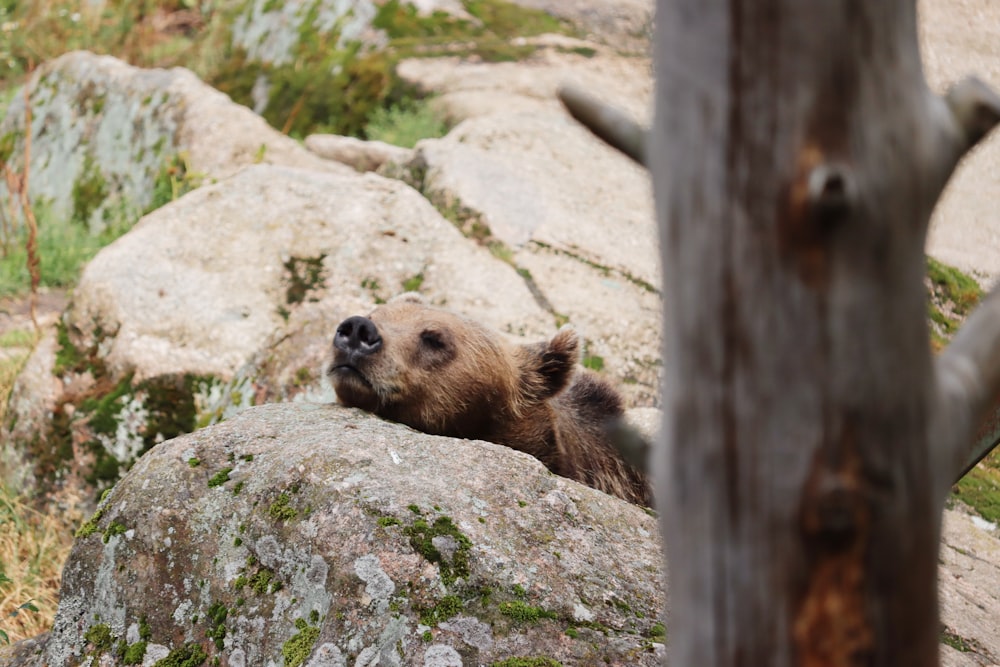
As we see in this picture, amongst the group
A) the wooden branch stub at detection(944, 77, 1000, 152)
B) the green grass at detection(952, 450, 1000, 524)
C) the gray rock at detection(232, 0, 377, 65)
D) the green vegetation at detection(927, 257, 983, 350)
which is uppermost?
the wooden branch stub at detection(944, 77, 1000, 152)

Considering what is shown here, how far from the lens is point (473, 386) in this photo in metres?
4.84

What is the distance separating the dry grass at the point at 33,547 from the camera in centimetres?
557

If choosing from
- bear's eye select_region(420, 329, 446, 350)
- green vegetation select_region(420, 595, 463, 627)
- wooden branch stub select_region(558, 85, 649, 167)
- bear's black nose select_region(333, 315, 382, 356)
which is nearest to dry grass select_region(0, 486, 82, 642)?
bear's black nose select_region(333, 315, 382, 356)

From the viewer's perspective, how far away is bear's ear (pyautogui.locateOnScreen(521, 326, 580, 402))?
5.11 metres

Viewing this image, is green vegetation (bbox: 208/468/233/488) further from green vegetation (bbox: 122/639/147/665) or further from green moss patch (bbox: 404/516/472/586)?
green moss patch (bbox: 404/516/472/586)

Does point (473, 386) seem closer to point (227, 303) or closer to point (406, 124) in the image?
point (227, 303)

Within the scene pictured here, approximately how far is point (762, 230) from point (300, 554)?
220 cm

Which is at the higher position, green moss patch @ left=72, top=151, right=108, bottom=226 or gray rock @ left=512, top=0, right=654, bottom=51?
gray rock @ left=512, top=0, right=654, bottom=51

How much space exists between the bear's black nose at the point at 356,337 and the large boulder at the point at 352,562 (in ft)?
2.49

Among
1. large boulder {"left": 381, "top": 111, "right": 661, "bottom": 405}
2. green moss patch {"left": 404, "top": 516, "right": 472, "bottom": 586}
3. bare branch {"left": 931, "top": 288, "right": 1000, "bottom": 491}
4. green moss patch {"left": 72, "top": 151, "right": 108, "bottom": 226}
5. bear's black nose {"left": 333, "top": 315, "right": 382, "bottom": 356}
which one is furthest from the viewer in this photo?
green moss patch {"left": 72, "top": 151, "right": 108, "bottom": 226}

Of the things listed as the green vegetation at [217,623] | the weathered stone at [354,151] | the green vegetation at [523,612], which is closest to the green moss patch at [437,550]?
the green vegetation at [523,612]

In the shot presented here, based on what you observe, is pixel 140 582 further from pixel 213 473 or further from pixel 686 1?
pixel 686 1

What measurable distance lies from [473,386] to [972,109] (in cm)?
347

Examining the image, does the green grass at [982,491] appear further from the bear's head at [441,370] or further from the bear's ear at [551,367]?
the bear's head at [441,370]
